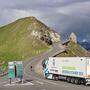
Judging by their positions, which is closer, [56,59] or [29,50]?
[56,59]

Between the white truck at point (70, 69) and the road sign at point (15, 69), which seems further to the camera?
the road sign at point (15, 69)

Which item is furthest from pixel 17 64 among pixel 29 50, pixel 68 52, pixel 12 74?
pixel 29 50

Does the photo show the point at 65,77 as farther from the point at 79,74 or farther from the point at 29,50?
the point at 29,50

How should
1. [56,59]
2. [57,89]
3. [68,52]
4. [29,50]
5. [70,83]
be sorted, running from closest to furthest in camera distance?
[57,89], [70,83], [56,59], [68,52], [29,50]

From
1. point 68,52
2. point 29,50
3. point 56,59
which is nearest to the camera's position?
point 56,59

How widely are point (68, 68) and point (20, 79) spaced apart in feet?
24.2

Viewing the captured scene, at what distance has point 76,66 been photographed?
66938 millimetres

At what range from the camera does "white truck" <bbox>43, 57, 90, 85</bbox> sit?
63781 millimetres

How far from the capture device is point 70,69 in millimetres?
69250

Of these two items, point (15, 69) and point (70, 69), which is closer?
point (15, 69)

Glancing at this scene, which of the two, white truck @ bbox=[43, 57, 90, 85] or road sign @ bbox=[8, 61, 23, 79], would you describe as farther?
road sign @ bbox=[8, 61, 23, 79]

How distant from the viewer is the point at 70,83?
67938 millimetres

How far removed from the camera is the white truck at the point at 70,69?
63781 mm

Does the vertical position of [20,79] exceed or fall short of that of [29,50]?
it falls short
